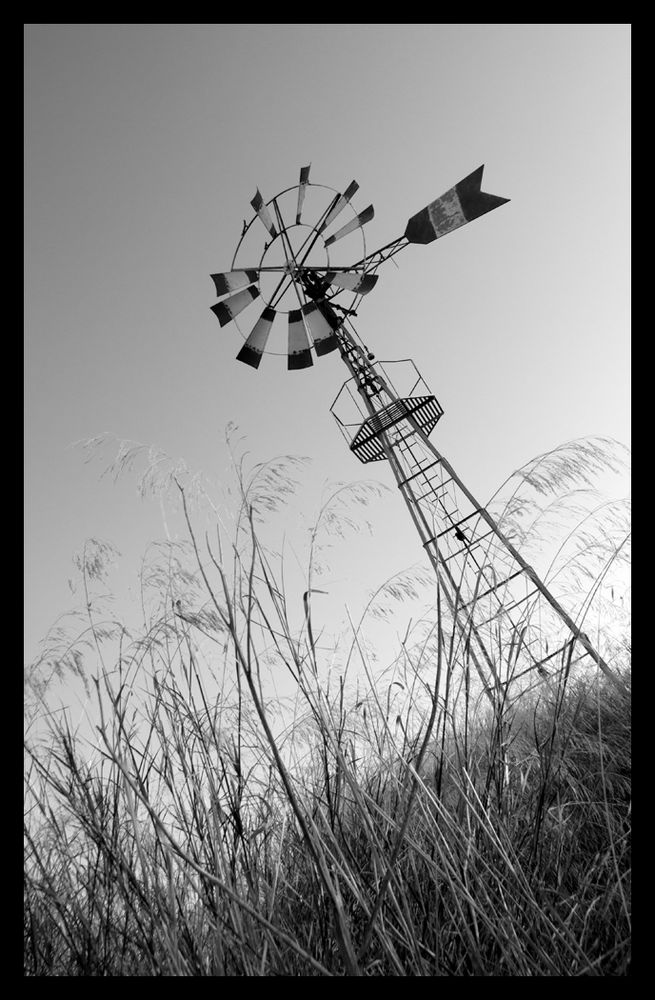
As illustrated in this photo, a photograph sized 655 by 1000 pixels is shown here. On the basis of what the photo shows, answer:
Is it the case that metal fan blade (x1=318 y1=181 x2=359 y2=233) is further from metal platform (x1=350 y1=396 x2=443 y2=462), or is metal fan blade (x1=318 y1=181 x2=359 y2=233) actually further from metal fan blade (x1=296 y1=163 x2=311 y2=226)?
metal platform (x1=350 y1=396 x2=443 y2=462)

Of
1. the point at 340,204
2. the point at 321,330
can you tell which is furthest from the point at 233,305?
the point at 340,204

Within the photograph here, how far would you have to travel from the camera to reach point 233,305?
523 centimetres

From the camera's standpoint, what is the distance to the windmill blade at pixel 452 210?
421 cm

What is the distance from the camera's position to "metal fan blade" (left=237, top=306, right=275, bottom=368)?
201 inches

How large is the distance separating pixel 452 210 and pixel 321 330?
1530 mm

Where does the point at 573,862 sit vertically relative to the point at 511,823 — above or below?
below

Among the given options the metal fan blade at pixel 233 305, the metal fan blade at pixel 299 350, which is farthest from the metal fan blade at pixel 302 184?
the metal fan blade at pixel 299 350

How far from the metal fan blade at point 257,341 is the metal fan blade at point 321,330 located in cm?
37

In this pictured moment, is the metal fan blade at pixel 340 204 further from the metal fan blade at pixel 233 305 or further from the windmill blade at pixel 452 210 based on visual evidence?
the metal fan blade at pixel 233 305
